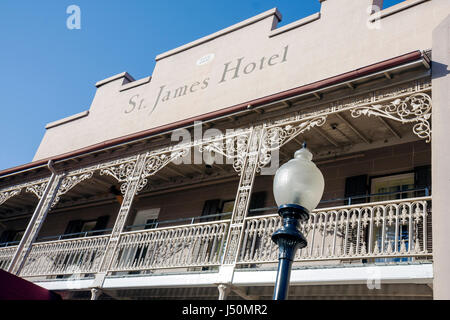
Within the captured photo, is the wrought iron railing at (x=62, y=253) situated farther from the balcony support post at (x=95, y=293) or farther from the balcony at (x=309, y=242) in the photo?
the balcony support post at (x=95, y=293)

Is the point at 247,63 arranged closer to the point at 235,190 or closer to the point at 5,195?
the point at 235,190

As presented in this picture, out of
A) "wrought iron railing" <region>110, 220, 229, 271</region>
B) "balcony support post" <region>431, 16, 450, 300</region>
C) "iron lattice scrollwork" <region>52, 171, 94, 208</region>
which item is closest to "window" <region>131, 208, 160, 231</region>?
"iron lattice scrollwork" <region>52, 171, 94, 208</region>

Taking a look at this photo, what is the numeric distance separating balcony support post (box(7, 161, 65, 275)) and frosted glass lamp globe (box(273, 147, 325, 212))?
31.9ft

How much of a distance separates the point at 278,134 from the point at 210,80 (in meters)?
5.03

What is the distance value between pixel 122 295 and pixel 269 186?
13.8 ft

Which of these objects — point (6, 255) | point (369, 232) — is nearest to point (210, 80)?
point (6, 255)

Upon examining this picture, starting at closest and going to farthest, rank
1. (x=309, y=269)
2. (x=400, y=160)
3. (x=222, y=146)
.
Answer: (x=309, y=269) → (x=400, y=160) → (x=222, y=146)

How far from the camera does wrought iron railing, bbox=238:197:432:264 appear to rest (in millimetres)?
7051

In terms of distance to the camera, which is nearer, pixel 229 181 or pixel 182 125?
pixel 182 125

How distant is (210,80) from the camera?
554 inches

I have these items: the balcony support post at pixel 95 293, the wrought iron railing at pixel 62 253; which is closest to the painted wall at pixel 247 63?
the wrought iron railing at pixel 62 253
